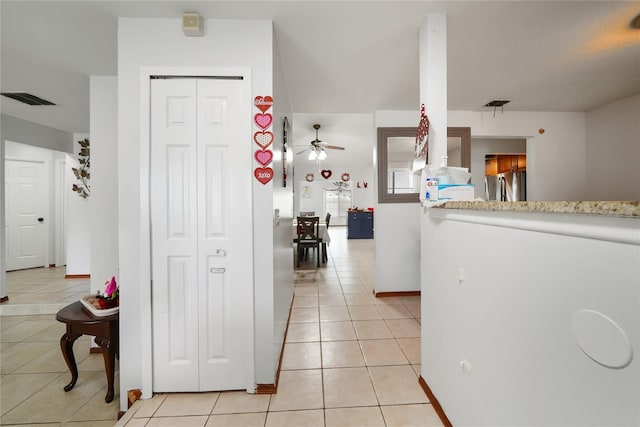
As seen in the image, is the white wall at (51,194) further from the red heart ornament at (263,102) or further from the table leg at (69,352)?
the red heart ornament at (263,102)

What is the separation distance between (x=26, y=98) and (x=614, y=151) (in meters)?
7.15

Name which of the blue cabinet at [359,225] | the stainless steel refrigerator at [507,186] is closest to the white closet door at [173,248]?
the stainless steel refrigerator at [507,186]

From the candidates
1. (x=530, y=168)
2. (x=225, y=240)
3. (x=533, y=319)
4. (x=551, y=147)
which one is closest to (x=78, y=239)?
(x=225, y=240)

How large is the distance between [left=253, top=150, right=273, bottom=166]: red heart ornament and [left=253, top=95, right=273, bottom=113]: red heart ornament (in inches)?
10.8

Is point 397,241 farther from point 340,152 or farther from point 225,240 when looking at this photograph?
point 340,152

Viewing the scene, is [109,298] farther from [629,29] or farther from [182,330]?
[629,29]

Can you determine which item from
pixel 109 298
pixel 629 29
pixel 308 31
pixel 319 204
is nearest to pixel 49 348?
pixel 109 298

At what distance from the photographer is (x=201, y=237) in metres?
1.66

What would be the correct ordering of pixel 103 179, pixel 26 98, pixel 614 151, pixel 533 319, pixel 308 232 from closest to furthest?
pixel 533 319
pixel 103 179
pixel 26 98
pixel 614 151
pixel 308 232

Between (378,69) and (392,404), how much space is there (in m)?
2.62

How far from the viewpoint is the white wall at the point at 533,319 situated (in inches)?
23.4

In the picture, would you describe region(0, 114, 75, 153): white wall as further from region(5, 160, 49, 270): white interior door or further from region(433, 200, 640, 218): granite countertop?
region(433, 200, 640, 218): granite countertop

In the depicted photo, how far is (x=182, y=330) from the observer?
5.43 feet

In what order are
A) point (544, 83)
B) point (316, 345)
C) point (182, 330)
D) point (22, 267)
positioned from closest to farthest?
point (182, 330), point (316, 345), point (544, 83), point (22, 267)
